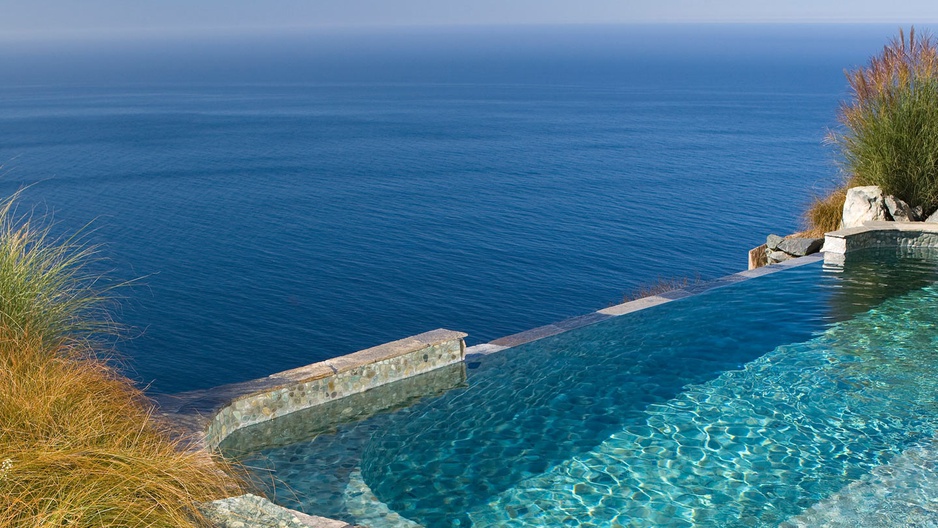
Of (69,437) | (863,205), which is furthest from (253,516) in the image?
(863,205)

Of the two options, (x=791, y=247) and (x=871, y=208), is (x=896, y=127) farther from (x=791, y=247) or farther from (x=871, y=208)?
(x=791, y=247)

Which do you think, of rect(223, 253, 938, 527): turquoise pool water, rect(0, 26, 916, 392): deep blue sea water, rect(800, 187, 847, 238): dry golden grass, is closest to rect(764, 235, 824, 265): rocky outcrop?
rect(800, 187, 847, 238): dry golden grass

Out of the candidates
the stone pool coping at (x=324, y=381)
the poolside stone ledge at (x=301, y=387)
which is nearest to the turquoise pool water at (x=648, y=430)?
the stone pool coping at (x=324, y=381)

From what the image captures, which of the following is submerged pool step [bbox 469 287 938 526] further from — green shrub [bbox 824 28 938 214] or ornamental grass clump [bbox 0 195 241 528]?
green shrub [bbox 824 28 938 214]

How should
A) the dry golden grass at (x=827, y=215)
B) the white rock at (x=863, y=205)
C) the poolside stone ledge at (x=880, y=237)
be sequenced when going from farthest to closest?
the dry golden grass at (x=827, y=215), the white rock at (x=863, y=205), the poolside stone ledge at (x=880, y=237)

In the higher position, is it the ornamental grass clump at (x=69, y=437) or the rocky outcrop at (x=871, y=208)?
the ornamental grass clump at (x=69, y=437)

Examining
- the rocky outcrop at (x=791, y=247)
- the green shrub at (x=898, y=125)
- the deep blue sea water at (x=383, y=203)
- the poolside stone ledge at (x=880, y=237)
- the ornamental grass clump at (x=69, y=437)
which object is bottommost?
the deep blue sea water at (x=383, y=203)

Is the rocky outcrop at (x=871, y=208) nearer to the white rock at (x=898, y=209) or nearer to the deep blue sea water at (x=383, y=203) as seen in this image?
the white rock at (x=898, y=209)
